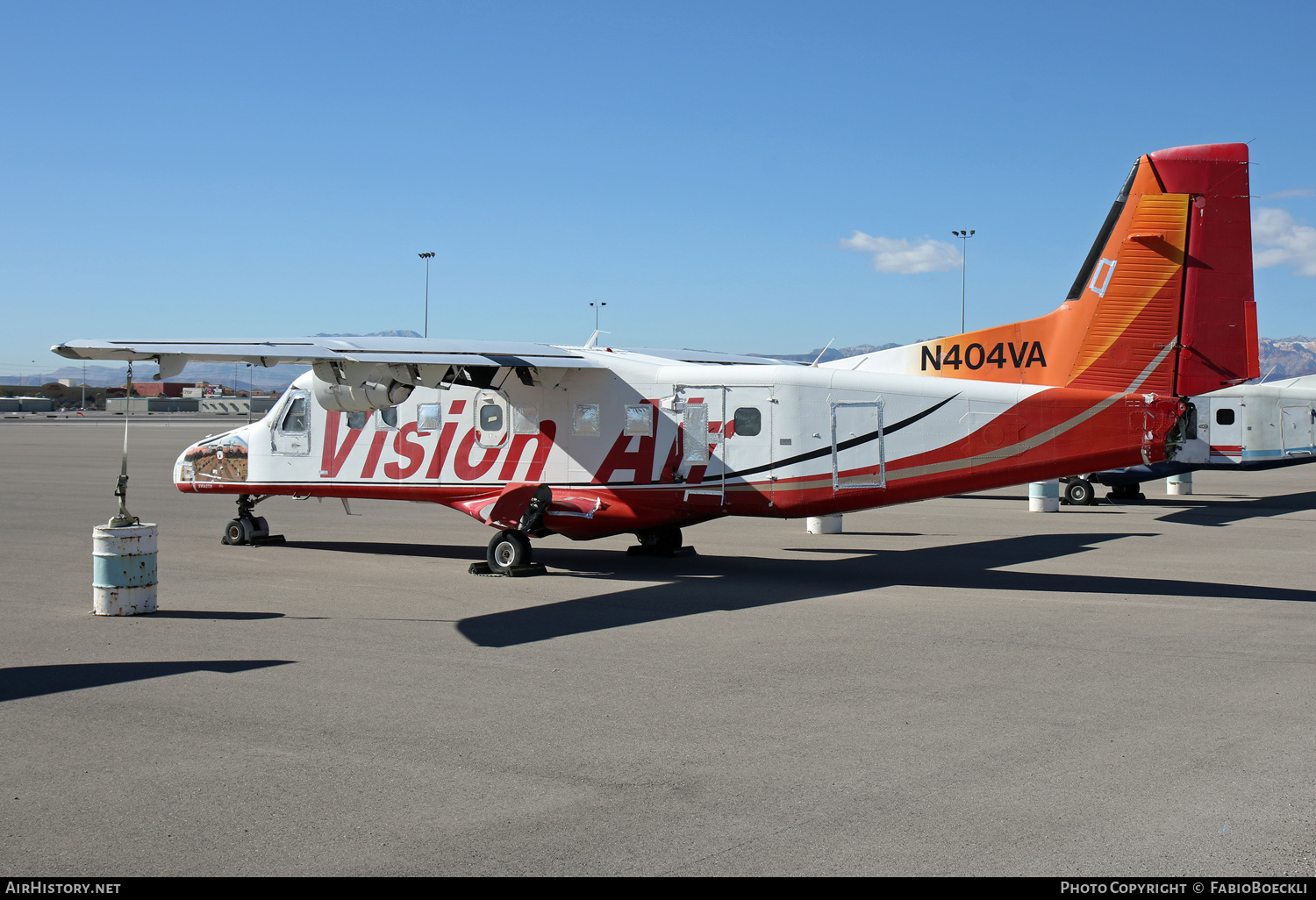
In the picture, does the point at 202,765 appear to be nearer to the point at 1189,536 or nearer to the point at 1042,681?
the point at 1042,681

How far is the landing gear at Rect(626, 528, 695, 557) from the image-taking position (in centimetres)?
1581

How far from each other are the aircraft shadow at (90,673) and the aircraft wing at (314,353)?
4095 millimetres

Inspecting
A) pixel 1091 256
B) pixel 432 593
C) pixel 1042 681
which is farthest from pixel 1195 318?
pixel 432 593

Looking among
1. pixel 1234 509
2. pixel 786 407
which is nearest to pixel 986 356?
pixel 786 407

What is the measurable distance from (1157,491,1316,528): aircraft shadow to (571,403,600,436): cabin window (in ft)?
43.4

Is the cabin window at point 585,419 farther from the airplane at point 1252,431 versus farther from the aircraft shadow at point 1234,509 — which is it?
the airplane at point 1252,431

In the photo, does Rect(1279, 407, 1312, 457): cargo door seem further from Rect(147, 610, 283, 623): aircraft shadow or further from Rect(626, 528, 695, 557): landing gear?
Rect(147, 610, 283, 623): aircraft shadow

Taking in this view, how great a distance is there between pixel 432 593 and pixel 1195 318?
982cm

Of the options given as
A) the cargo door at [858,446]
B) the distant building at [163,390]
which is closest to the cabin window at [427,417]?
the cargo door at [858,446]

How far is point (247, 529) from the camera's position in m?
16.8

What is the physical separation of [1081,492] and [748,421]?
14594 mm

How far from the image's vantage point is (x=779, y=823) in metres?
5.28

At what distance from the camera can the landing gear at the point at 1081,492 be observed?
81.6 feet
